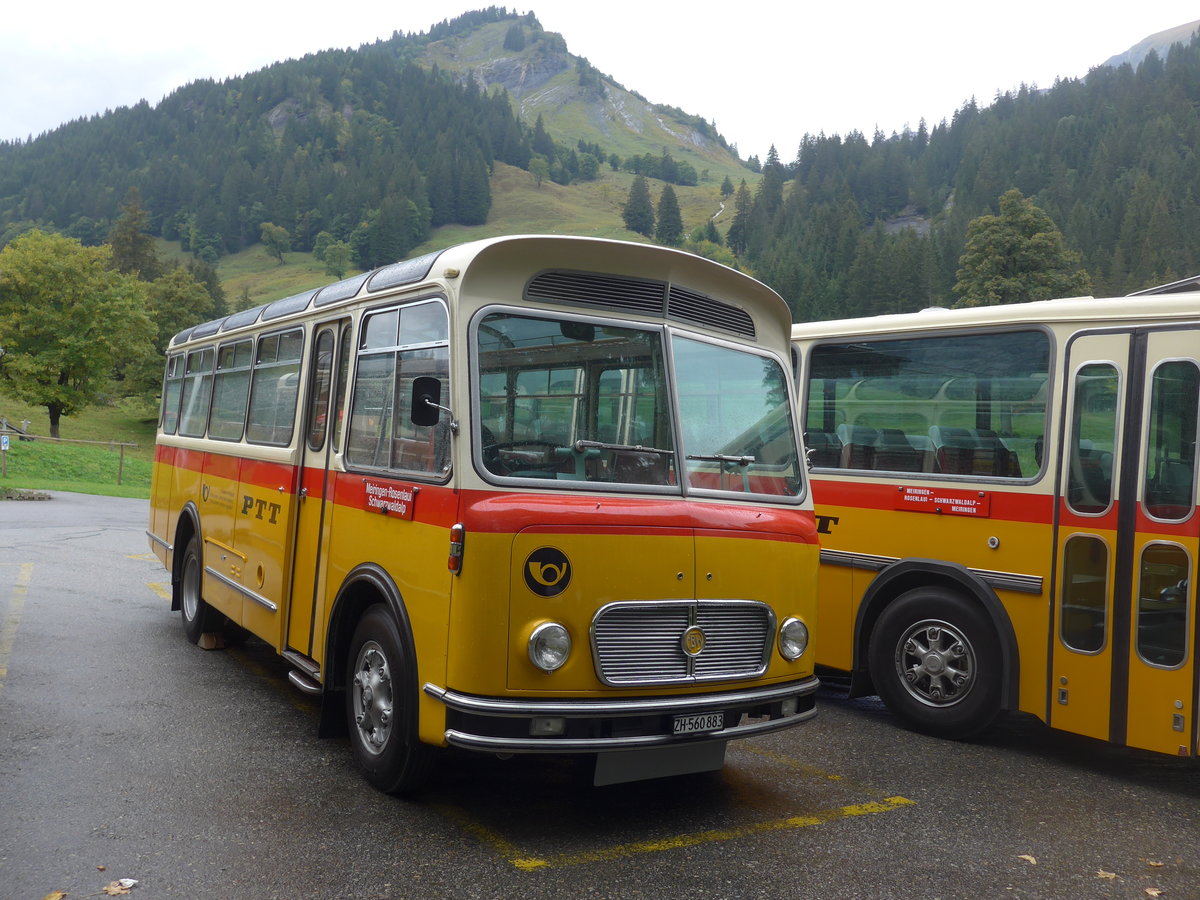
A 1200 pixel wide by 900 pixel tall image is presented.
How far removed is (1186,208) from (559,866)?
10952 cm

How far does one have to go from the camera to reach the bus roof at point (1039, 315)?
20.6 ft

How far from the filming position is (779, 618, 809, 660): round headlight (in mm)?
5434

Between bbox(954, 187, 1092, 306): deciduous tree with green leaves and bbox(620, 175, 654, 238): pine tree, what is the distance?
369ft

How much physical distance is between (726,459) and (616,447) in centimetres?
69

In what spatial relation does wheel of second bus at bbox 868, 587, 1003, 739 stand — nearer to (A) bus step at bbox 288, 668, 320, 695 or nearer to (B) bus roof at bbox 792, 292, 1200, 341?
(B) bus roof at bbox 792, 292, 1200, 341

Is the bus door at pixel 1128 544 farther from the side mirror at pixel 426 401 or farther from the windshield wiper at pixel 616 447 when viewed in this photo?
the side mirror at pixel 426 401

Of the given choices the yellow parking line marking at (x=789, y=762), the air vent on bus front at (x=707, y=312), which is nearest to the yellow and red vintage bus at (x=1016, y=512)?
the yellow parking line marking at (x=789, y=762)

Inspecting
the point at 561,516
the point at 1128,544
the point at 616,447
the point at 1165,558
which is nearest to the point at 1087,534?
the point at 1128,544

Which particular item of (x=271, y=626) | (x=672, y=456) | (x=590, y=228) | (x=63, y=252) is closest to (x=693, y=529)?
(x=672, y=456)

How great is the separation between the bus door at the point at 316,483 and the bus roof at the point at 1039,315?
3902 mm

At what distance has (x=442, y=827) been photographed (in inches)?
201

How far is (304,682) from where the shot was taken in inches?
246

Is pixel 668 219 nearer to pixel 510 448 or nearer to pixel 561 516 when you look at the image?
pixel 510 448

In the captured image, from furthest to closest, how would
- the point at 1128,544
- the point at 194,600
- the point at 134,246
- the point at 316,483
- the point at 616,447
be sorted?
the point at 134,246 < the point at 194,600 < the point at 316,483 < the point at 1128,544 < the point at 616,447
